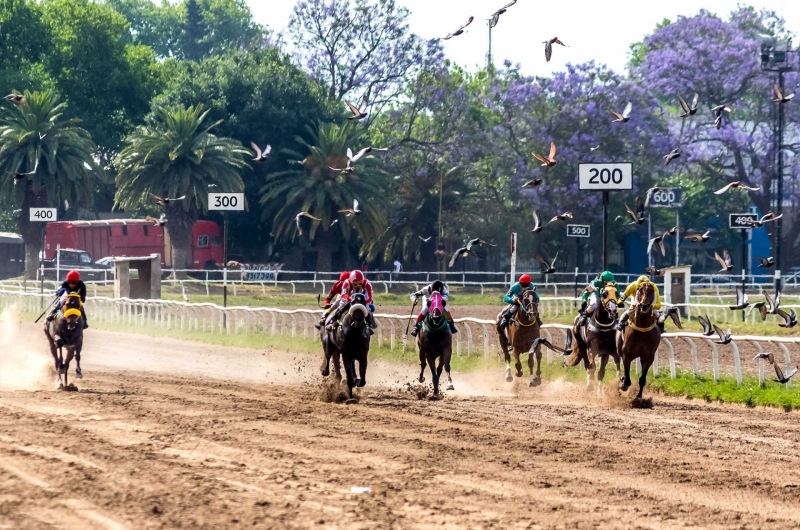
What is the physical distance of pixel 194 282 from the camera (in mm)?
50938

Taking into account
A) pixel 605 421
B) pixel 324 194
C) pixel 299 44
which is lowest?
pixel 605 421

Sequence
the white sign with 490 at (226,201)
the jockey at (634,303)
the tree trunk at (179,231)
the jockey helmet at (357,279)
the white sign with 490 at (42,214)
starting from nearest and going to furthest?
the jockey at (634,303) → the jockey helmet at (357,279) → the white sign with 490 at (226,201) → the white sign with 490 at (42,214) → the tree trunk at (179,231)

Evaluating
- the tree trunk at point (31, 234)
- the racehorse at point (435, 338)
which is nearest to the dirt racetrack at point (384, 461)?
the racehorse at point (435, 338)

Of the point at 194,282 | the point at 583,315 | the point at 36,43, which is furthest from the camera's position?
the point at 36,43

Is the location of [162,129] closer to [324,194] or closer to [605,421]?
[324,194]

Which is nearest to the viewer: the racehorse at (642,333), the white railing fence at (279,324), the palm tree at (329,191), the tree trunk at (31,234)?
the racehorse at (642,333)

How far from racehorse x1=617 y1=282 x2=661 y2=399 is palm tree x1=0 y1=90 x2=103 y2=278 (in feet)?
128

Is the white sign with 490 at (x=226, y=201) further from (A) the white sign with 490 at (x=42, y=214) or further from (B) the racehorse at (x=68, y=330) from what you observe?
(A) the white sign with 490 at (x=42, y=214)

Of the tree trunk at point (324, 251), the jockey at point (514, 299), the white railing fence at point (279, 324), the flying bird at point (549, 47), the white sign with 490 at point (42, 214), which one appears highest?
the flying bird at point (549, 47)

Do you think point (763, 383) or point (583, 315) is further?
point (583, 315)

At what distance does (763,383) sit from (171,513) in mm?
11266

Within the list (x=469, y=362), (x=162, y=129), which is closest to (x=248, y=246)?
(x=162, y=129)

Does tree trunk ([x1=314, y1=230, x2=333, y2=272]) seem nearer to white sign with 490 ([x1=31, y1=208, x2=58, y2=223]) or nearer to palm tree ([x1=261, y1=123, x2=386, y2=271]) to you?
palm tree ([x1=261, y1=123, x2=386, y2=271])

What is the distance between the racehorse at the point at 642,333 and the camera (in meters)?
16.8
